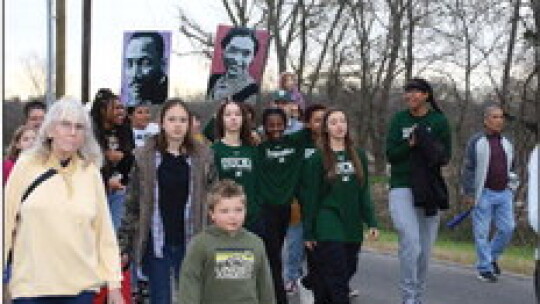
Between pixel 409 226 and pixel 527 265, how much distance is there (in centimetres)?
429

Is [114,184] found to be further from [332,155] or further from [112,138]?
[332,155]

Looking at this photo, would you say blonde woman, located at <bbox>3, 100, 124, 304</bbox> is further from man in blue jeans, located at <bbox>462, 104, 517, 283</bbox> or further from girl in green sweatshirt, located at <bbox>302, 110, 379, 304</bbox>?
man in blue jeans, located at <bbox>462, 104, 517, 283</bbox>

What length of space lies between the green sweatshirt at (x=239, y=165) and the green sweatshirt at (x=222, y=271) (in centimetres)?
168

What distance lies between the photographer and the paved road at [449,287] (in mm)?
8945

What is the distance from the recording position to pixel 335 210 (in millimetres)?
7301

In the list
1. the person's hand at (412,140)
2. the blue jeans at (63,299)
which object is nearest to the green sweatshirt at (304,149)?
the person's hand at (412,140)

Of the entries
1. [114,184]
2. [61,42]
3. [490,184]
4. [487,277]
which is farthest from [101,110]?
[61,42]

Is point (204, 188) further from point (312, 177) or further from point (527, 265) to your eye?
point (527, 265)

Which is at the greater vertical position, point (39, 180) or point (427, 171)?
point (39, 180)

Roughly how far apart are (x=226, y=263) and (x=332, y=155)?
2.42 metres

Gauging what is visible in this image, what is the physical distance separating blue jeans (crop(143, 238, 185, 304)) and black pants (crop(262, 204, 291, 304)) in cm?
181

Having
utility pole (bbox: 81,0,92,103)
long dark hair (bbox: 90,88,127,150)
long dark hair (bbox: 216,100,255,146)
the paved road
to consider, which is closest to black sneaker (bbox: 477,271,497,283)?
the paved road

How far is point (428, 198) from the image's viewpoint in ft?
25.5

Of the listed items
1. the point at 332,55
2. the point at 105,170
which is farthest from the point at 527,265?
the point at 332,55
